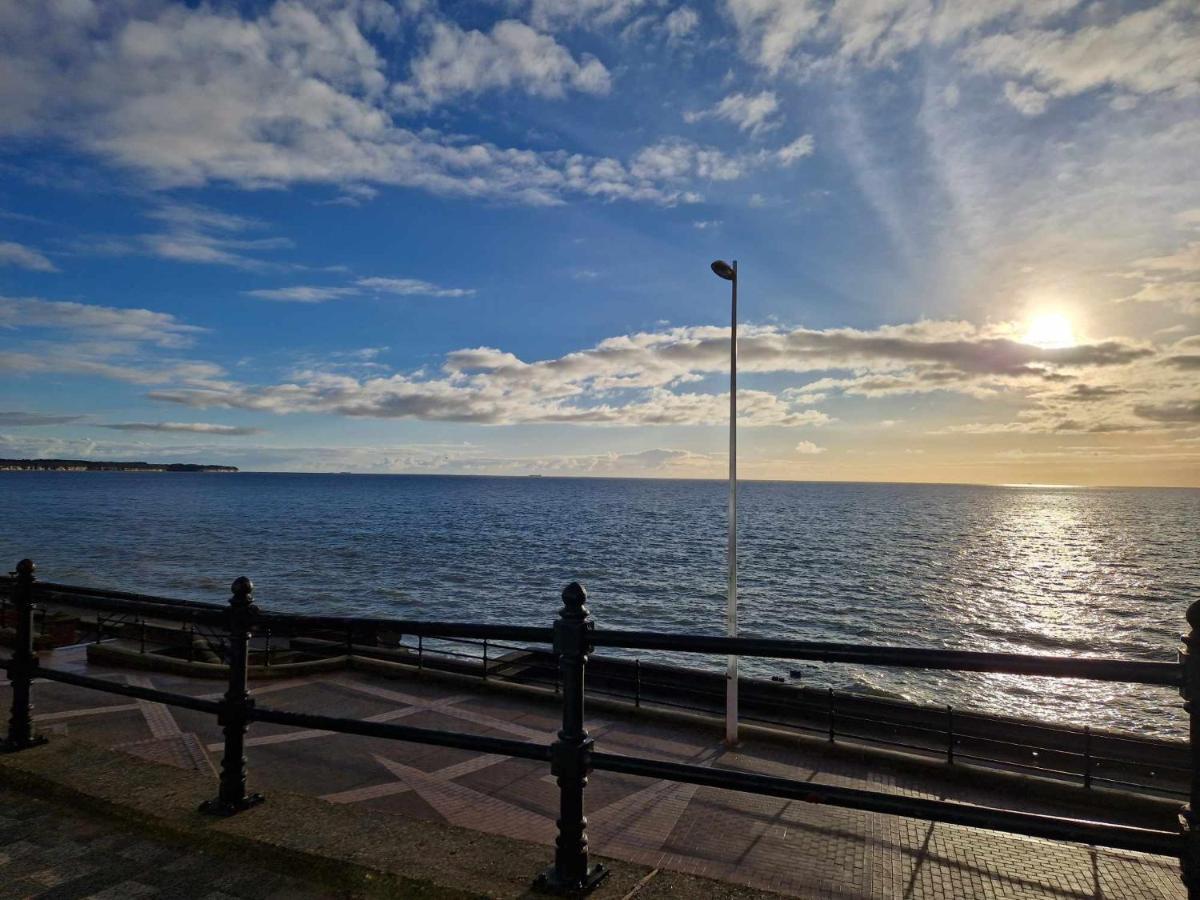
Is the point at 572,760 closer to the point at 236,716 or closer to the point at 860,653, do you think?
the point at 860,653

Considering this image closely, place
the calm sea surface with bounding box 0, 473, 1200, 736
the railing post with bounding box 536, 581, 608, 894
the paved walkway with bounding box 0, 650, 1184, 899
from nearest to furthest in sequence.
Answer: the railing post with bounding box 536, 581, 608, 894 → the paved walkway with bounding box 0, 650, 1184, 899 → the calm sea surface with bounding box 0, 473, 1200, 736

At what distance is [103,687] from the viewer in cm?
412

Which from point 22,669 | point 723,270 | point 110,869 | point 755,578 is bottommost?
point 755,578

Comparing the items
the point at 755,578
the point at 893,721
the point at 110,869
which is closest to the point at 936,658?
the point at 110,869

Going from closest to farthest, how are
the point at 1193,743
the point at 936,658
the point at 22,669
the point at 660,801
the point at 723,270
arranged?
the point at 1193,743 → the point at 936,658 → the point at 22,669 → the point at 660,801 → the point at 723,270

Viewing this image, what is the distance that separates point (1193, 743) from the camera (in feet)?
6.95

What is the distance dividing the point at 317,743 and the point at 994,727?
59.2 feet

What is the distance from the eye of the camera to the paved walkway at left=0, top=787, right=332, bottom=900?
2986 millimetres

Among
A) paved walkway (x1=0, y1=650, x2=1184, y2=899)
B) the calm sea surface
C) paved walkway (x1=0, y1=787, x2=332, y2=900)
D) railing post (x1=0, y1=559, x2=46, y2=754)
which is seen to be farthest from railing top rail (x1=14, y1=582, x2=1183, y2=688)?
the calm sea surface

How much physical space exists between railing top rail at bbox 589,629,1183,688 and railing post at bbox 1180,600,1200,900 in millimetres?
40

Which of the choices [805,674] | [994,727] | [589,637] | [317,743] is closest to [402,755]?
[317,743]

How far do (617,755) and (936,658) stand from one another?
1.34m

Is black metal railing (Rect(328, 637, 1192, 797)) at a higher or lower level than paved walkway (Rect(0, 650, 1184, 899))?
lower

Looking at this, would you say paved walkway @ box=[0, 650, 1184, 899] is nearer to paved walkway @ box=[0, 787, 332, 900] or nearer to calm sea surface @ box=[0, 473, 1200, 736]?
paved walkway @ box=[0, 787, 332, 900]
